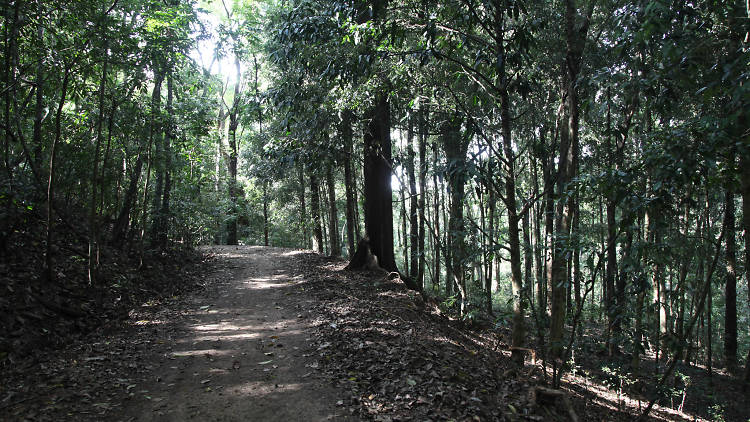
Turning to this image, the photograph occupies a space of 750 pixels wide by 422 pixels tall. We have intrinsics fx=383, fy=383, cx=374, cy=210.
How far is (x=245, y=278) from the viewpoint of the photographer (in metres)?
11.0

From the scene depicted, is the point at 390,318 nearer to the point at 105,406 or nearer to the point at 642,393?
the point at 105,406

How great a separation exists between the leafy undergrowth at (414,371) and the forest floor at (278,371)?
0.8 inches

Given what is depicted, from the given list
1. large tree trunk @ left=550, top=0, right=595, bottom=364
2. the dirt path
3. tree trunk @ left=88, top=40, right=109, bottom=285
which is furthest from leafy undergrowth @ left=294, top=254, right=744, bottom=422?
tree trunk @ left=88, top=40, right=109, bottom=285

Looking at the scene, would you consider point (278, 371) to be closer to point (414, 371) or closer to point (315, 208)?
point (414, 371)

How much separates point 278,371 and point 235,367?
0.62 meters

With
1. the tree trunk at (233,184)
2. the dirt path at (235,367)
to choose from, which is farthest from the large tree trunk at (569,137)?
the tree trunk at (233,184)

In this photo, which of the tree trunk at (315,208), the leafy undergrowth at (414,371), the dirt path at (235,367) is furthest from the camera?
the tree trunk at (315,208)

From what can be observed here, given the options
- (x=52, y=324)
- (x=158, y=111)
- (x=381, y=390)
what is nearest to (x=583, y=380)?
(x=381, y=390)

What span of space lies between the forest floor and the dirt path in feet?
0.07

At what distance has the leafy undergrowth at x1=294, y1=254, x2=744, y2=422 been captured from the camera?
422 cm

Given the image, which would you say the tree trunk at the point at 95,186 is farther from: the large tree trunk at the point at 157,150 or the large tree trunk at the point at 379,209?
the large tree trunk at the point at 379,209

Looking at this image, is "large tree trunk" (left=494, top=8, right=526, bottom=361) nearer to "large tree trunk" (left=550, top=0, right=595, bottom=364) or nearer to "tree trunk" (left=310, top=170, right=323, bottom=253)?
"large tree trunk" (left=550, top=0, right=595, bottom=364)

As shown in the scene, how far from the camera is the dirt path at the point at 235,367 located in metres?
4.03

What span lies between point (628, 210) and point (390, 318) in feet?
14.1
